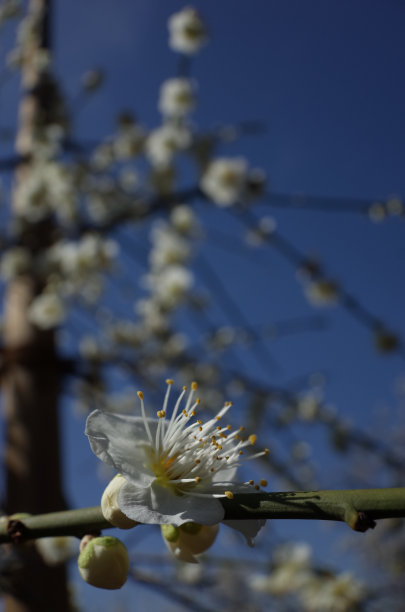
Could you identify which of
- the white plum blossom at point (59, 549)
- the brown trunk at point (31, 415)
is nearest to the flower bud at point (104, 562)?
the white plum blossom at point (59, 549)

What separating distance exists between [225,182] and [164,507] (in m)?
2.39

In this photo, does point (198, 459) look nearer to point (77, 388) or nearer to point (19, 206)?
point (77, 388)

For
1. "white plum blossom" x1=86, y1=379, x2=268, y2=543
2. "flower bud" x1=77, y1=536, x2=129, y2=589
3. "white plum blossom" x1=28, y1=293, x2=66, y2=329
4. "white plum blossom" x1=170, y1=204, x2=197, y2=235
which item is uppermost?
"white plum blossom" x1=170, y1=204, x2=197, y2=235

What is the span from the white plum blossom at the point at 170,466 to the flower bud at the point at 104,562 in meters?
0.06

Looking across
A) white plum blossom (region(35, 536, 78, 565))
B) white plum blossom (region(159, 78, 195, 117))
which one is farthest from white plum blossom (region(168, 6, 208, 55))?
white plum blossom (region(35, 536, 78, 565))

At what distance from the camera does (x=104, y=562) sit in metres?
0.50

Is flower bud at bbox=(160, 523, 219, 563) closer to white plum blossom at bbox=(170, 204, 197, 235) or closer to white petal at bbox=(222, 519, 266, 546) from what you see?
white petal at bbox=(222, 519, 266, 546)

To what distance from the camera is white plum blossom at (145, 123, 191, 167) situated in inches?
116

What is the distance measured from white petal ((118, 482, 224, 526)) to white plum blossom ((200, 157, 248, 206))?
2224 millimetres

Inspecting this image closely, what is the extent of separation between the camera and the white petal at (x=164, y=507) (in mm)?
451

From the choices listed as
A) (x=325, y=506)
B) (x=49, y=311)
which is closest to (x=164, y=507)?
(x=325, y=506)

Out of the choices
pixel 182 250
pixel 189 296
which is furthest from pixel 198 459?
pixel 182 250

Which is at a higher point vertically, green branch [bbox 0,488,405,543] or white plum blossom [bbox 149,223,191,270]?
white plum blossom [bbox 149,223,191,270]

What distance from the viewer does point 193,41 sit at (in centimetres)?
284
